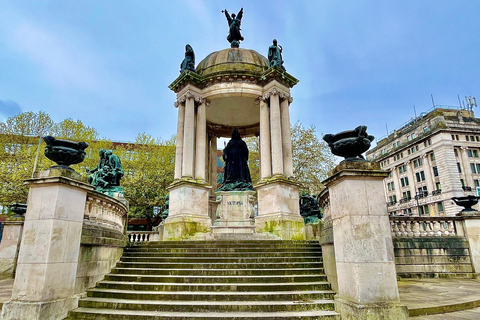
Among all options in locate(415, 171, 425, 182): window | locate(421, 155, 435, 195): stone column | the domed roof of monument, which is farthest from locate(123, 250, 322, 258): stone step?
locate(415, 171, 425, 182): window

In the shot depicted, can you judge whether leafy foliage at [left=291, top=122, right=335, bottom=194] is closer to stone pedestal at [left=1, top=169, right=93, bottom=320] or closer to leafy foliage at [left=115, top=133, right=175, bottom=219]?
leafy foliage at [left=115, top=133, right=175, bottom=219]

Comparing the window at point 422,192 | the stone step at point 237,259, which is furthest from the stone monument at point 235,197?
the window at point 422,192

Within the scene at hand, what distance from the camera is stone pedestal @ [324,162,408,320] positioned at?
4539 millimetres

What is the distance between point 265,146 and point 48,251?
1067 cm

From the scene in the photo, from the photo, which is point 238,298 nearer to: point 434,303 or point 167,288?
point 167,288

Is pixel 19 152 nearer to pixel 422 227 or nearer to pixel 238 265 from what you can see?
pixel 238 265

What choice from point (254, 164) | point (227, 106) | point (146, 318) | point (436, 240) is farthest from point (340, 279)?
point (254, 164)

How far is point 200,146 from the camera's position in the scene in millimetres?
14367

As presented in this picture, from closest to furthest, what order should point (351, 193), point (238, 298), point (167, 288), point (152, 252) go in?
point (351, 193), point (238, 298), point (167, 288), point (152, 252)

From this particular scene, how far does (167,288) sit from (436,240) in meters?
9.84

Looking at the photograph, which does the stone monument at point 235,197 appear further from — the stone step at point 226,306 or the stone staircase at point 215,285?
the stone step at point 226,306

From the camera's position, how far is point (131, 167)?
1160 inches

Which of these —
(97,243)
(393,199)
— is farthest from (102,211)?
(393,199)

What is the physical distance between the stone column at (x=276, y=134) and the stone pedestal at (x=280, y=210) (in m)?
Result: 0.75
